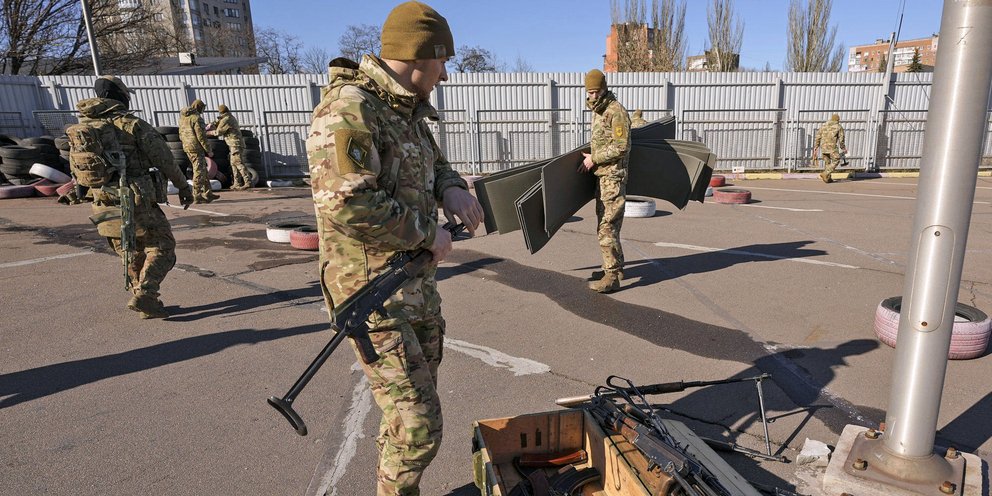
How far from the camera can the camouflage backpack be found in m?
4.86

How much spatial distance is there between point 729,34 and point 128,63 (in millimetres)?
32515

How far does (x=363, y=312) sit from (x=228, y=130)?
14.0 metres

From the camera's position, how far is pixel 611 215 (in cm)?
575

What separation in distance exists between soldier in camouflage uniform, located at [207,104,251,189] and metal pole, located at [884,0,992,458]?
48.7 feet

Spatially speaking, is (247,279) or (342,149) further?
(247,279)

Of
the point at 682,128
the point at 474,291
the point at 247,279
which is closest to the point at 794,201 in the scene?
the point at 682,128

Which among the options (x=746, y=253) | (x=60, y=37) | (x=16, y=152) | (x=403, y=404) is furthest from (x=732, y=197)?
(x=60, y=37)

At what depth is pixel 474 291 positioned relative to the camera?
608cm

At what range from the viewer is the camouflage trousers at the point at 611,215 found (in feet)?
18.8

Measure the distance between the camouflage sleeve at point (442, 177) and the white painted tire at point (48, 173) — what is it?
15647mm

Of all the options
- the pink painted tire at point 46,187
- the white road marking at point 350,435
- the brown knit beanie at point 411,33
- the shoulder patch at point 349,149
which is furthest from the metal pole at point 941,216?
the pink painted tire at point 46,187

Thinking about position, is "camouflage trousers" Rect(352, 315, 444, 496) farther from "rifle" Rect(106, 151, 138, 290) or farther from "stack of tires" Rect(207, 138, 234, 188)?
"stack of tires" Rect(207, 138, 234, 188)

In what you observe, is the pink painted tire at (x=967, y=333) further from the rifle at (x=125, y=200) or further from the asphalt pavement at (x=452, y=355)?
the rifle at (x=125, y=200)

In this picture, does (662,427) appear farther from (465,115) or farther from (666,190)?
(465,115)
